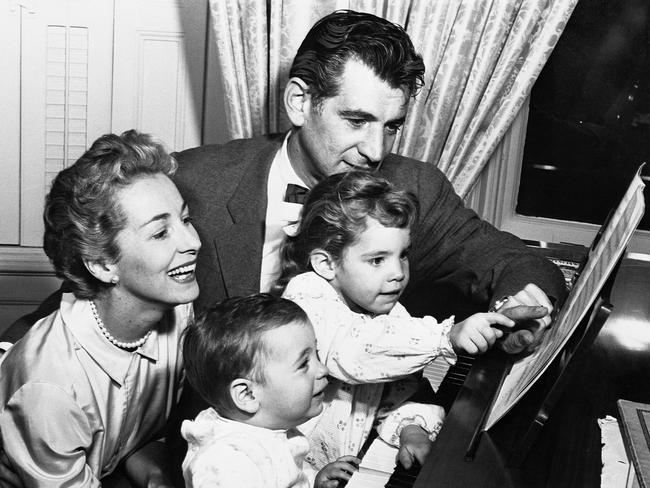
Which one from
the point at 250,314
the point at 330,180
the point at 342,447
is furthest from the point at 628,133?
the point at 250,314

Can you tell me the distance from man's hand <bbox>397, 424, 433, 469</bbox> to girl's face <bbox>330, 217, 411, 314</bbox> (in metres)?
0.31

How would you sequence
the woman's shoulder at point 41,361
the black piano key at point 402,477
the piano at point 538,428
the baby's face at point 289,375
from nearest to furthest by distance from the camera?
the piano at point 538,428, the black piano key at point 402,477, the baby's face at point 289,375, the woman's shoulder at point 41,361

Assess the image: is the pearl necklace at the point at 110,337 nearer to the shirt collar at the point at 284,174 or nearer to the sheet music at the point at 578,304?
the shirt collar at the point at 284,174

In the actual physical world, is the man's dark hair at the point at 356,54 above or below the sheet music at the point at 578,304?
above

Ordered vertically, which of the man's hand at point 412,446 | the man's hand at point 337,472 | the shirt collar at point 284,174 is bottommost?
the man's hand at point 337,472

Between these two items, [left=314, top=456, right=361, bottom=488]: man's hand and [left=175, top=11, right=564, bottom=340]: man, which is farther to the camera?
[left=175, top=11, right=564, bottom=340]: man

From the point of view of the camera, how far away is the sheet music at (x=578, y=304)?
1.49 meters

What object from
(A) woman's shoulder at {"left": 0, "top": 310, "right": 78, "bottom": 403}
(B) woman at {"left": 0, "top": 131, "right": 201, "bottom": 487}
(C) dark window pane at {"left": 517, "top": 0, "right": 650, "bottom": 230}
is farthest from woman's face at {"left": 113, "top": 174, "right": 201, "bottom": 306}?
(C) dark window pane at {"left": 517, "top": 0, "right": 650, "bottom": 230}

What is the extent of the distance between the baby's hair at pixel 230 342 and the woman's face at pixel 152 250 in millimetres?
315

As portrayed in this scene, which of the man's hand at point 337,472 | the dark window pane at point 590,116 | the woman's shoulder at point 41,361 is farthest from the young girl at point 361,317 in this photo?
the dark window pane at point 590,116

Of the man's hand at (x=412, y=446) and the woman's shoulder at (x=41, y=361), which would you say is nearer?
the man's hand at (x=412, y=446)

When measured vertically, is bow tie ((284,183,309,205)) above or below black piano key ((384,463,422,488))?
above

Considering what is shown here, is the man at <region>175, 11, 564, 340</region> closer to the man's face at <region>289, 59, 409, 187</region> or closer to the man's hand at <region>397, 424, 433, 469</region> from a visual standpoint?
the man's face at <region>289, 59, 409, 187</region>

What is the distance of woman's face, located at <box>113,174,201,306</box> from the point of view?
2.06 meters
